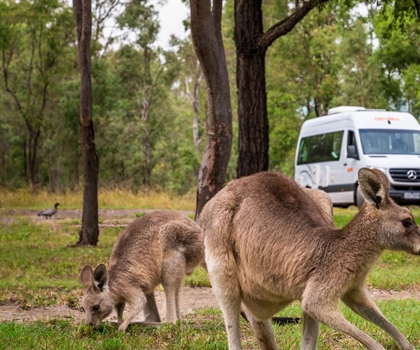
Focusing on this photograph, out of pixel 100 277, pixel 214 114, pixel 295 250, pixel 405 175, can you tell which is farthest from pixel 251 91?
pixel 405 175

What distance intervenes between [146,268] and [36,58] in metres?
37.4

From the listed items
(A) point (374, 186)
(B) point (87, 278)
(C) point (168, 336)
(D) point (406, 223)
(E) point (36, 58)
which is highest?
(E) point (36, 58)

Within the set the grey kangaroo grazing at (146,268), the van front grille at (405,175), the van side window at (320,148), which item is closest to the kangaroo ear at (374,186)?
the grey kangaroo grazing at (146,268)

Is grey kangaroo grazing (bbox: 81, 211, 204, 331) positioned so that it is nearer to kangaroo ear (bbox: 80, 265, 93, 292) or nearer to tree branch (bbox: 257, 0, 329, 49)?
kangaroo ear (bbox: 80, 265, 93, 292)

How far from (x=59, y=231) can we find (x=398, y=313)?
11087 mm

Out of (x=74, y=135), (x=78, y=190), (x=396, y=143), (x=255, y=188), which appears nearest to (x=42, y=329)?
(x=255, y=188)

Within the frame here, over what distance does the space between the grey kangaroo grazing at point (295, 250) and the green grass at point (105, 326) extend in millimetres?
995

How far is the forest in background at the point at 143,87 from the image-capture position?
39.0m

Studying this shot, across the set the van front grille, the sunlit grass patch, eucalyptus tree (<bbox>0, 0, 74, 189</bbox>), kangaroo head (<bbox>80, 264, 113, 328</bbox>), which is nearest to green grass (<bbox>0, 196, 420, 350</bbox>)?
kangaroo head (<bbox>80, 264, 113, 328</bbox>)

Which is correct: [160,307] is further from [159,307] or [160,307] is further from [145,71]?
[145,71]

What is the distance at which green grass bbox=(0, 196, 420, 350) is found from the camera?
5734 mm

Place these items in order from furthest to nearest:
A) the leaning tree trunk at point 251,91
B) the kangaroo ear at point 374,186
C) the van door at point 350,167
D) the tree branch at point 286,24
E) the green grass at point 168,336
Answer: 1. the van door at point 350,167
2. the leaning tree trunk at point 251,91
3. the tree branch at point 286,24
4. the green grass at point 168,336
5. the kangaroo ear at point 374,186

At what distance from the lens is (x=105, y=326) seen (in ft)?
21.1

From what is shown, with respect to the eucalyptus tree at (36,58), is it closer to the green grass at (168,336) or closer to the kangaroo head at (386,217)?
the green grass at (168,336)
